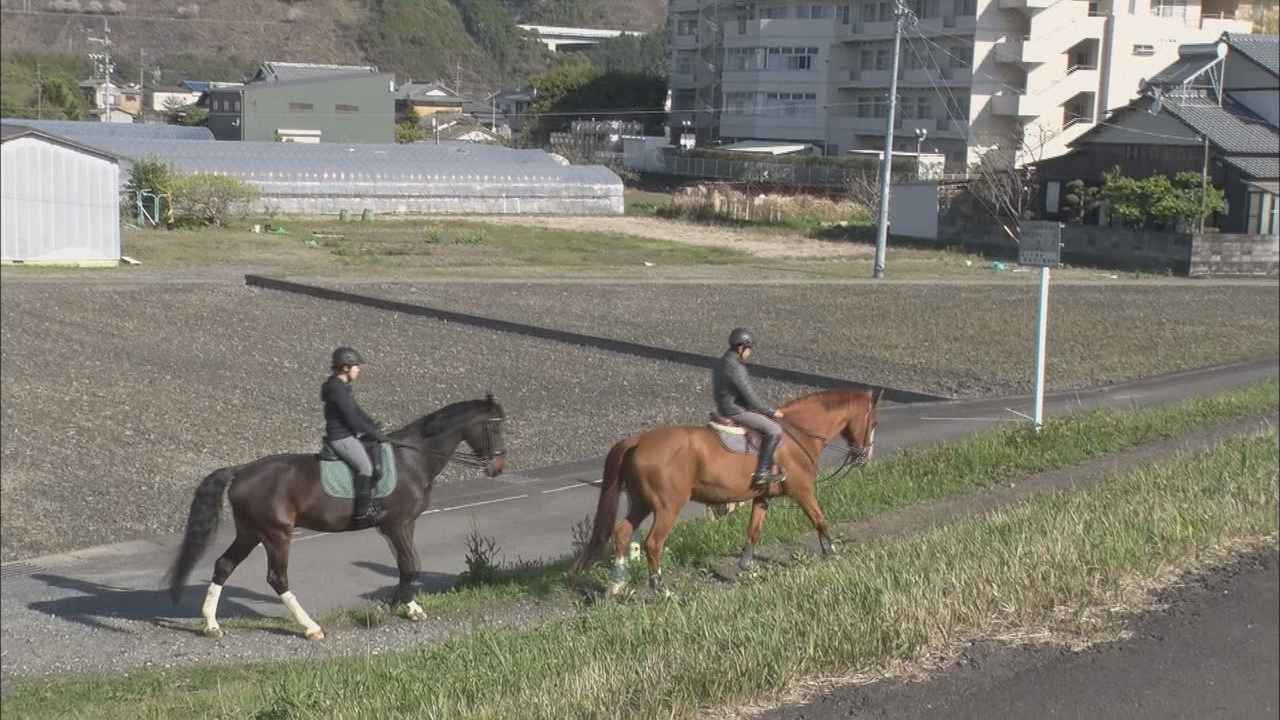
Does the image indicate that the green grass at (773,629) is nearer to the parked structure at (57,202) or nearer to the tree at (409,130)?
the tree at (409,130)

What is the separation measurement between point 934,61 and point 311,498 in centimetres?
1942

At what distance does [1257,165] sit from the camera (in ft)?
120

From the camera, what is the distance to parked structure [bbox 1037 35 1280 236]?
3588 centimetres

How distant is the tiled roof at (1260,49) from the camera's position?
116 ft

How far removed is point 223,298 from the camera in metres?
26.8

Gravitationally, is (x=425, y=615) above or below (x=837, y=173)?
below

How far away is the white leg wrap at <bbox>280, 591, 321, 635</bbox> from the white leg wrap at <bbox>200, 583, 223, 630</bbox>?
505 mm

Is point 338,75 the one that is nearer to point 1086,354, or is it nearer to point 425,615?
point 425,615

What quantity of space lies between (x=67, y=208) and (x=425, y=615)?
25916 mm

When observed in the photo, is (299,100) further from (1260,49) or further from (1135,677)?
(1260,49)

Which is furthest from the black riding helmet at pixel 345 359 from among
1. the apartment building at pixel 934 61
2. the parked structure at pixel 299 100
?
the apartment building at pixel 934 61

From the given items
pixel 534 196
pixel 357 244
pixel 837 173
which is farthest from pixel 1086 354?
pixel 534 196

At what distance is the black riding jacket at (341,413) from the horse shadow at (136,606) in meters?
2.31

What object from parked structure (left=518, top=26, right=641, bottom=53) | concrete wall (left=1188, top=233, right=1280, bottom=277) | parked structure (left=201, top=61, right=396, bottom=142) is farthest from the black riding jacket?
concrete wall (left=1188, top=233, right=1280, bottom=277)
